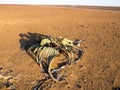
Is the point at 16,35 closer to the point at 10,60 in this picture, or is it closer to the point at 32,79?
the point at 10,60

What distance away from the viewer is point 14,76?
6449mm

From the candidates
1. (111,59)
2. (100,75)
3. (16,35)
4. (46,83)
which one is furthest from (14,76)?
(16,35)

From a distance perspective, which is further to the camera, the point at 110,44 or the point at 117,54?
the point at 110,44

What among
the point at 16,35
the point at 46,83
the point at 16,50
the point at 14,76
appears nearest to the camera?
the point at 46,83

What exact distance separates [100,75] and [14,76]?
81.8 inches

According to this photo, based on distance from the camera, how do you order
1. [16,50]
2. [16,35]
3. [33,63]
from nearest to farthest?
[33,63] → [16,50] → [16,35]

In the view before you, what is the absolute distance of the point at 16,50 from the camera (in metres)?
8.49

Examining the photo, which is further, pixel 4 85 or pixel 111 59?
pixel 111 59

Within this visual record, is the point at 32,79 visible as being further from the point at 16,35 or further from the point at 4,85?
the point at 16,35

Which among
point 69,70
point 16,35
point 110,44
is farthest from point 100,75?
point 16,35

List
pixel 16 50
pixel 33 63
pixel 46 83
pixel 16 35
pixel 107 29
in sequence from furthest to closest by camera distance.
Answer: pixel 107 29 → pixel 16 35 → pixel 16 50 → pixel 33 63 → pixel 46 83

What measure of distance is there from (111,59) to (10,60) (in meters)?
2.86

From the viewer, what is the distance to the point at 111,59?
23.8 ft

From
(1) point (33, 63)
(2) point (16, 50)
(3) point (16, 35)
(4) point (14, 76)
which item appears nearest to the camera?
(4) point (14, 76)
